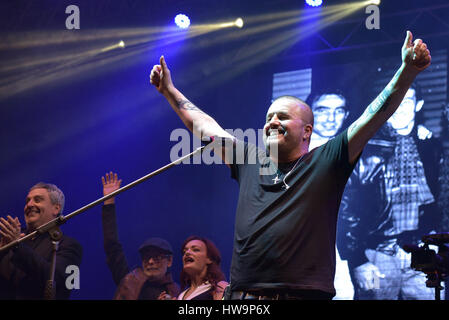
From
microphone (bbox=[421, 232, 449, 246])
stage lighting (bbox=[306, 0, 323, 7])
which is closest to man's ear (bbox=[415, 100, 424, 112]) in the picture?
stage lighting (bbox=[306, 0, 323, 7])

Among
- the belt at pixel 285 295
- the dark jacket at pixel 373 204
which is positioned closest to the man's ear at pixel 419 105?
the dark jacket at pixel 373 204

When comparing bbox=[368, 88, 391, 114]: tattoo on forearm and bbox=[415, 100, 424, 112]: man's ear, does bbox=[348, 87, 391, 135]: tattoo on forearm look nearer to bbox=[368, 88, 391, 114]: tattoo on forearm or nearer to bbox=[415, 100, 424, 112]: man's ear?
bbox=[368, 88, 391, 114]: tattoo on forearm

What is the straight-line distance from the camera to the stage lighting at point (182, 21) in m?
7.10

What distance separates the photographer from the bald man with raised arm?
1.91 meters

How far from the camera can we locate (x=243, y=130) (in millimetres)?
6762

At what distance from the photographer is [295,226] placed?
6.41ft

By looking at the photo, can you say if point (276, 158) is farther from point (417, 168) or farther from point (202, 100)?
point (202, 100)

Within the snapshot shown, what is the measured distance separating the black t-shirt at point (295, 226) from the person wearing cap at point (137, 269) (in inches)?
119

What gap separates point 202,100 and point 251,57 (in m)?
0.89

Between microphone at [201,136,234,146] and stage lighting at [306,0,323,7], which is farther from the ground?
stage lighting at [306,0,323,7]

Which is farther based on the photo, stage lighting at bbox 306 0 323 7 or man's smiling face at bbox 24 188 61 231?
stage lighting at bbox 306 0 323 7

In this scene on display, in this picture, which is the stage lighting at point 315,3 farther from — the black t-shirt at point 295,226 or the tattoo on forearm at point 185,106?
the black t-shirt at point 295,226

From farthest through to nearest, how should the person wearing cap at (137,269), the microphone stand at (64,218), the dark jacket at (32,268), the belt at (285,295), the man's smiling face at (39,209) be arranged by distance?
1. the person wearing cap at (137,269)
2. the man's smiling face at (39,209)
3. the dark jacket at (32,268)
4. the microphone stand at (64,218)
5. the belt at (285,295)
